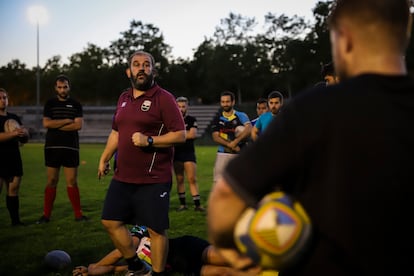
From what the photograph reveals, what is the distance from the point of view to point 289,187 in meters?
1.76

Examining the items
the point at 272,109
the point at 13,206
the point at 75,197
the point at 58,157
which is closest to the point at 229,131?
the point at 272,109

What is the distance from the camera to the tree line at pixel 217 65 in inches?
2665

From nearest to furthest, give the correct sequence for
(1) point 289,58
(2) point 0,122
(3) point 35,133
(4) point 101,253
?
(4) point 101,253 → (2) point 0,122 → (3) point 35,133 → (1) point 289,58

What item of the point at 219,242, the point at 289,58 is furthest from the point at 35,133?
the point at 219,242

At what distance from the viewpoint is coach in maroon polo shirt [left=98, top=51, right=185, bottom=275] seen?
494cm

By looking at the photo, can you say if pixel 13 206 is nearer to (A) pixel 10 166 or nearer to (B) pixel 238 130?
(A) pixel 10 166

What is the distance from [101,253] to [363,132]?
217 inches

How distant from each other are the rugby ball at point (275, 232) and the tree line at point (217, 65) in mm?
59891

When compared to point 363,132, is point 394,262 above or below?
below

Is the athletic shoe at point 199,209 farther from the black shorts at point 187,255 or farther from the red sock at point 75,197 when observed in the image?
the black shorts at point 187,255

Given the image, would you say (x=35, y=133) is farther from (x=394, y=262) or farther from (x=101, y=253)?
(x=394, y=262)

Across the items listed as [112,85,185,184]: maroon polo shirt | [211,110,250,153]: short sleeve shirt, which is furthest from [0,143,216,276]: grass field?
[211,110,250,153]: short sleeve shirt

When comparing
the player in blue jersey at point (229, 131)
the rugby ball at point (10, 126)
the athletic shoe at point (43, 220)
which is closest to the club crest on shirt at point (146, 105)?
the rugby ball at point (10, 126)

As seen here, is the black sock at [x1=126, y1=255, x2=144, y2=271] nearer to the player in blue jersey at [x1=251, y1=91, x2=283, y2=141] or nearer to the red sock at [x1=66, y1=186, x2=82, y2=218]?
the player in blue jersey at [x1=251, y1=91, x2=283, y2=141]
